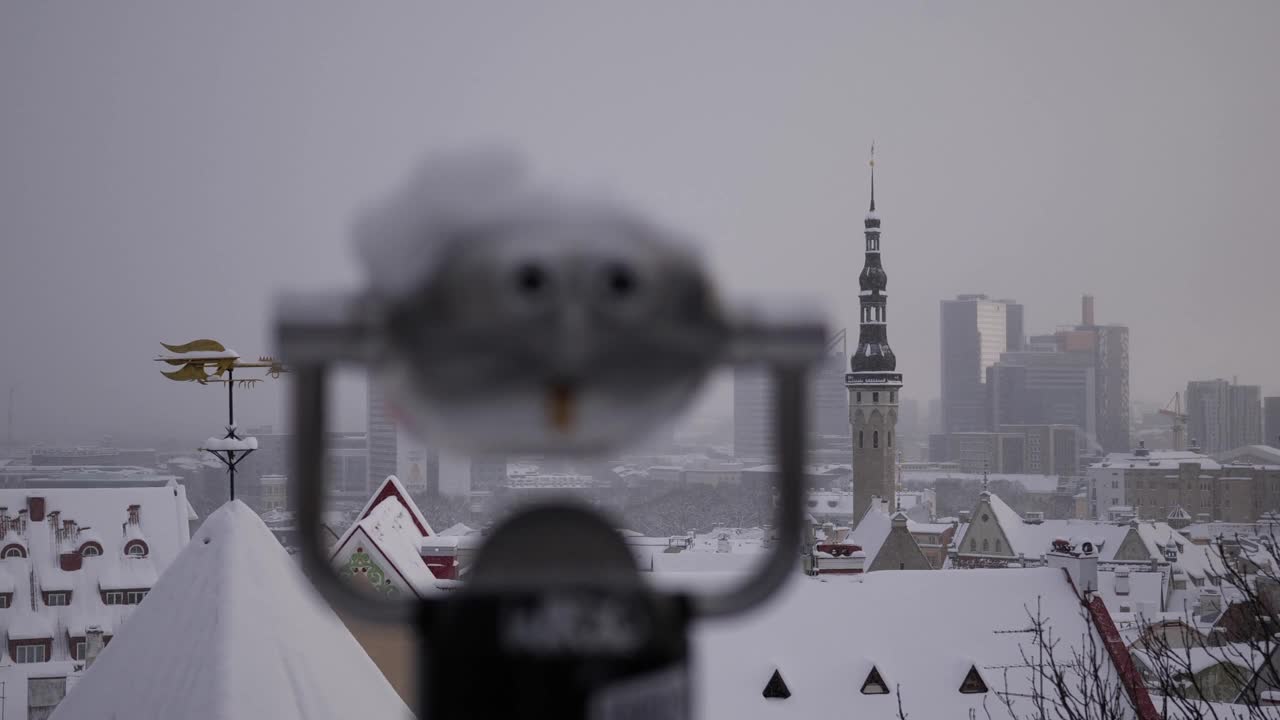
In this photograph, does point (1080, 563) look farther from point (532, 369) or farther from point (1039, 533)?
point (1039, 533)

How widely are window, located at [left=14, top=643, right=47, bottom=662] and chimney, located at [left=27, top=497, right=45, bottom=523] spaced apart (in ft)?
18.4

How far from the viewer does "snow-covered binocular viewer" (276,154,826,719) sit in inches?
31.9

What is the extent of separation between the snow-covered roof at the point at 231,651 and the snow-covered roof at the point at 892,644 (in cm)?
1438

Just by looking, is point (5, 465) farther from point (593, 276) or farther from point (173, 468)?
point (593, 276)

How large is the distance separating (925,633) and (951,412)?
277 feet

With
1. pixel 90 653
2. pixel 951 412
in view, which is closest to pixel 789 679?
pixel 90 653

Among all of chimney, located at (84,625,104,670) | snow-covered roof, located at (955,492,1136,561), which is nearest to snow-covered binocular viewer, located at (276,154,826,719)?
chimney, located at (84,625,104,670)

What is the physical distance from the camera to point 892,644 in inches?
804

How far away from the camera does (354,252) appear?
2.85ft

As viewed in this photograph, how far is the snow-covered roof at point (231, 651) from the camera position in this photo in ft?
11.2

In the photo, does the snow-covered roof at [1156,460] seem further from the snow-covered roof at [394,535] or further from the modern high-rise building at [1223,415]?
the snow-covered roof at [394,535]

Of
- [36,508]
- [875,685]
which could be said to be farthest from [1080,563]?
[36,508]

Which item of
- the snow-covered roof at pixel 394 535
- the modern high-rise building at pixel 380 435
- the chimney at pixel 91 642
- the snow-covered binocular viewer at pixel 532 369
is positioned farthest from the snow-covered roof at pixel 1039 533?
the snow-covered binocular viewer at pixel 532 369

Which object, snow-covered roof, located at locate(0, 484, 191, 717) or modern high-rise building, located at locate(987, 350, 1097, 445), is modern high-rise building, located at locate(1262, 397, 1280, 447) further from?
snow-covered roof, located at locate(0, 484, 191, 717)
